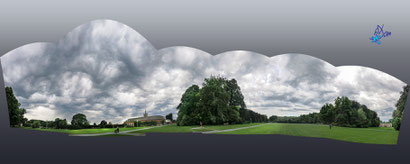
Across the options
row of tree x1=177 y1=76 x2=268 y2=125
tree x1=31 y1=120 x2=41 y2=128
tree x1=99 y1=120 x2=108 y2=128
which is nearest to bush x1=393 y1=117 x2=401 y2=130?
row of tree x1=177 y1=76 x2=268 y2=125

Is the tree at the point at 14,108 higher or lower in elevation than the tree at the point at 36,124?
higher

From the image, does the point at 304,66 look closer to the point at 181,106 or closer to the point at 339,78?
the point at 339,78

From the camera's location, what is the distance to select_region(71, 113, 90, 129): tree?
530 inches

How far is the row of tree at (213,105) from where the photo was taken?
1344cm

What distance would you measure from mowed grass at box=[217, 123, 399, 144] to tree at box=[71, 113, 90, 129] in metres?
5.76

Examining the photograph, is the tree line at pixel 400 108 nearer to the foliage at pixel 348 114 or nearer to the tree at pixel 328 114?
the foliage at pixel 348 114

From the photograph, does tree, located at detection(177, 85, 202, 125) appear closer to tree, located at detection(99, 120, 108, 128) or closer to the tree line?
tree, located at detection(99, 120, 108, 128)

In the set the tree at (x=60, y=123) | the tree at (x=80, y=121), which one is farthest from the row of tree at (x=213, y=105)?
the tree at (x=60, y=123)

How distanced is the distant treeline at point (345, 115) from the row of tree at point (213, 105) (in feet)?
8.53

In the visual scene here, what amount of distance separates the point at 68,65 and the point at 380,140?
38.5 feet

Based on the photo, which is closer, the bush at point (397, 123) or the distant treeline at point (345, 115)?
the bush at point (397, 123)

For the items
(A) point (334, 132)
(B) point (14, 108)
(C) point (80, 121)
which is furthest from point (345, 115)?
(B) point (14, 108)

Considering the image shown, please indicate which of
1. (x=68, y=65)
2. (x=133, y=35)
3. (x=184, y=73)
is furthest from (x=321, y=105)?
(x=68, y=65)

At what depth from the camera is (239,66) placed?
43.5 ft
